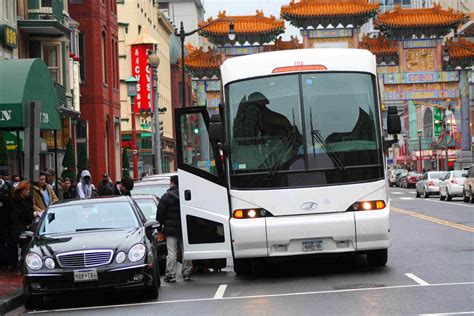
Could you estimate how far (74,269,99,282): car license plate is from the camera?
14.6m

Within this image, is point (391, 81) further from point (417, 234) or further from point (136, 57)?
point (417, 234)

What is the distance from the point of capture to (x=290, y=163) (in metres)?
16.5

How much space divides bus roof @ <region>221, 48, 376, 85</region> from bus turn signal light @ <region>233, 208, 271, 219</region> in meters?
2.16

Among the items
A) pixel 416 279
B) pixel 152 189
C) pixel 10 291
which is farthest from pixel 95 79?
pixel 416 279

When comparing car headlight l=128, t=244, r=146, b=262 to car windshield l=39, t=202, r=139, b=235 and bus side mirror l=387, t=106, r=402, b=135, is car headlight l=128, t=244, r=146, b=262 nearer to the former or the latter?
car windshield l=39, t=202, r=139, b=235

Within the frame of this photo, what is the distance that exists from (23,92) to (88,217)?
5652 mm

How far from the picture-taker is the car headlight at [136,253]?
14914mm

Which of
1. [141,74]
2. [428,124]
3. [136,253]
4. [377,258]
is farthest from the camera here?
[428,124]

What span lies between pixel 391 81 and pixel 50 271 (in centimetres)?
6692

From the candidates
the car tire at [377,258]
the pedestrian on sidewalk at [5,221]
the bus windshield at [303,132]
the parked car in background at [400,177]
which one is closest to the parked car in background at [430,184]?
the parked car in background at [400,177]

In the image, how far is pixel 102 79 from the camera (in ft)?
165

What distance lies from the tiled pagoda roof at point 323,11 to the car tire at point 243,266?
65394 mm

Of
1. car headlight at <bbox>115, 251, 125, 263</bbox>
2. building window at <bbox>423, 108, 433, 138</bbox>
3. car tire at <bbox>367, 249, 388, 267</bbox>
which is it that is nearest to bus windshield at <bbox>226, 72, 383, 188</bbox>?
car tire at <bbox>367, 249, 388, 267</bbox>

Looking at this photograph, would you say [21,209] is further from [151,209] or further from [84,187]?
[84,187]
